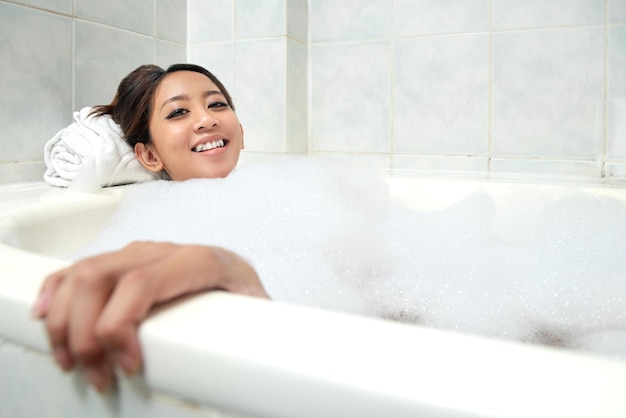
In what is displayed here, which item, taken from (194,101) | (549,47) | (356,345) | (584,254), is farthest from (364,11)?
(356,345)

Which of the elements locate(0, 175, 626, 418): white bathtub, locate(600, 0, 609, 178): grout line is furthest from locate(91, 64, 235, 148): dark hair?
locate(600, 0, 609, 178): grout line

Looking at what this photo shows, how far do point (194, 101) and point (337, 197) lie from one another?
425mm

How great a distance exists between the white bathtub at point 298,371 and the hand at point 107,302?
0.5 inches

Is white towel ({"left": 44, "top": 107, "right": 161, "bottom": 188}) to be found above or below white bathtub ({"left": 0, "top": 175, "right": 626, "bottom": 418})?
above

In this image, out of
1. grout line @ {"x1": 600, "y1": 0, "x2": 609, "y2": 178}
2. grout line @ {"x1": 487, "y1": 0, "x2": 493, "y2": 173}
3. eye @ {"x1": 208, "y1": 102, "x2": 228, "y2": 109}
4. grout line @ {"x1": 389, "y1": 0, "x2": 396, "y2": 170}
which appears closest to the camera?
eye @ {"x1": 208, "y1": 102, "x2": 228, "y2": 109}

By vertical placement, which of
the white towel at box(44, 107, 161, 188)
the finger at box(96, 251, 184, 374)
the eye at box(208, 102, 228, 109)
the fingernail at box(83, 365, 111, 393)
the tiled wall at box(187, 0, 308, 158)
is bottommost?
the fingernail at box(83, 365, 111, 393)

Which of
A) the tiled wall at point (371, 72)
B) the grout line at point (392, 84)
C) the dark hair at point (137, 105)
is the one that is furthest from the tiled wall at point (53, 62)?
the grout line at point (392, 84)

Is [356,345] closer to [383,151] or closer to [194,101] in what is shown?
[194,101]

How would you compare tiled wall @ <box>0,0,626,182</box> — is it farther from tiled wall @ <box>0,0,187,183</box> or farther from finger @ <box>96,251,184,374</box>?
finger @ <box>96,251,184,374</box>

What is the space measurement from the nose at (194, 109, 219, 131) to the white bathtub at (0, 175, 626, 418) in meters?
0.76

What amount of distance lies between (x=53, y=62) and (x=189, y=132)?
44 centimetres

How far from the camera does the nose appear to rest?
1130 mm

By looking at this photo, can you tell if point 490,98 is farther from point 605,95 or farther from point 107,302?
point 107,302

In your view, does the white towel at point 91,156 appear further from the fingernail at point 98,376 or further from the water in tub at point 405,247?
the fingernail at point 98,376
